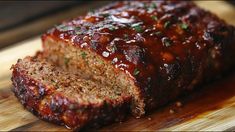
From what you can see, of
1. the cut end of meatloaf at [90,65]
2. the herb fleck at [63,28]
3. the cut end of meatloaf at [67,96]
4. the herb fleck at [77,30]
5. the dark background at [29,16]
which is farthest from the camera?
the dark background at [29,16]

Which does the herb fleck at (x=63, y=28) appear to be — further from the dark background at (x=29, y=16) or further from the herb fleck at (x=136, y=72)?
the dark background at (x=29, y=16)

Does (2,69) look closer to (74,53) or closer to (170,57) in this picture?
(74,53)

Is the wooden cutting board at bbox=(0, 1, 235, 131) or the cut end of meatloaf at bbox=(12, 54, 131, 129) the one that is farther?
the wooden cutting board at bbox=(0, 1, 235, 131)

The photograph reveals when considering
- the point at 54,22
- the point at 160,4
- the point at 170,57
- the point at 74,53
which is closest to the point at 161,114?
the point at 170,57

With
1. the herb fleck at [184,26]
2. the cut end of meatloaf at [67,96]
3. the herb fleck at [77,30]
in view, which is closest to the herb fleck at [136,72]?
the cut end of meatloaf at [67,96]

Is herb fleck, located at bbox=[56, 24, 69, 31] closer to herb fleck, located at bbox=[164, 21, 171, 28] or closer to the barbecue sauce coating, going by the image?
the barbecue sauce coating

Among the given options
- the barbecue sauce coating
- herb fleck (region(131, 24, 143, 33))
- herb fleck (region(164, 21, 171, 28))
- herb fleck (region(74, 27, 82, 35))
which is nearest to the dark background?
the barbecue sauce coating
